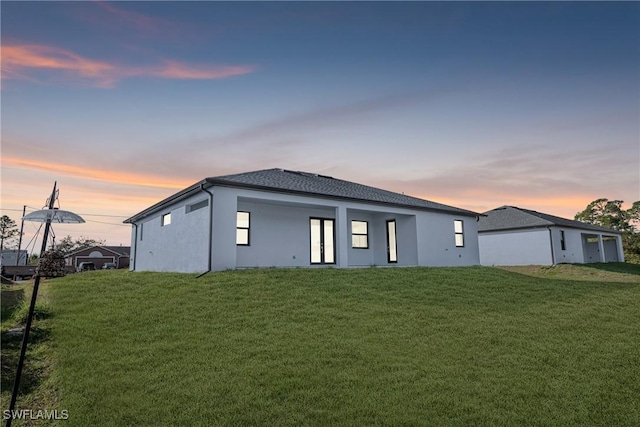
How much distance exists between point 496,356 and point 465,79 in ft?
33.8

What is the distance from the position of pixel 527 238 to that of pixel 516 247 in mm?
994

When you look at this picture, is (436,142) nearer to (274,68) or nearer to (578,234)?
(274,68)

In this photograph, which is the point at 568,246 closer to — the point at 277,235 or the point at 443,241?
the point at 443,241

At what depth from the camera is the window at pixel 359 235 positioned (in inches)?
664

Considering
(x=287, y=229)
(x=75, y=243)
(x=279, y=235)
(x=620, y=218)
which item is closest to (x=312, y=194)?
(x=287, y=229)

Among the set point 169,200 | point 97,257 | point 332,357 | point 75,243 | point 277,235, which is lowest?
point 332,357

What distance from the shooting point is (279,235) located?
14.2 metres

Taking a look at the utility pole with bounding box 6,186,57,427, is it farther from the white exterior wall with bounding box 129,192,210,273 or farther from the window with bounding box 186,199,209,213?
the window with bounding box 186,199,209,213

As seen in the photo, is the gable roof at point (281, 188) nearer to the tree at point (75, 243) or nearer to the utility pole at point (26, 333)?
the utility pole at point (26, 333)

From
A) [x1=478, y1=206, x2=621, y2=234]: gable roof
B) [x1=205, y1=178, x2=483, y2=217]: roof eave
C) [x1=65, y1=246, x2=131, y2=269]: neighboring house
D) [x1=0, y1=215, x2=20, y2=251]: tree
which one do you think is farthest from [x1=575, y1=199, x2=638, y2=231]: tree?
[x1=0, y1=215, x2=20, y2=251]: tree

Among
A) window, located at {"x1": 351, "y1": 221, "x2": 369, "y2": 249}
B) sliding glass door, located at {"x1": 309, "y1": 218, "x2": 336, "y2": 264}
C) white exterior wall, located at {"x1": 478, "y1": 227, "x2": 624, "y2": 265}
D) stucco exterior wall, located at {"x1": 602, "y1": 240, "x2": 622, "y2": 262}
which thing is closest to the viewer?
sliding glass door, located at {"x1": 309, "y1": 218, "x2": 336, "y2": 264}

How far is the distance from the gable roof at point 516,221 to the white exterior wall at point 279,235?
8445mm

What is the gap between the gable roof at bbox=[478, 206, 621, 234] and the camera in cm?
2552

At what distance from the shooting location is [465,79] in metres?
12.9
